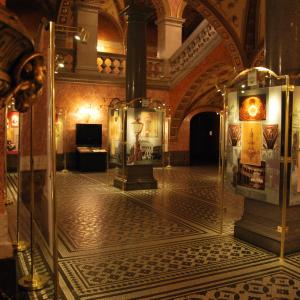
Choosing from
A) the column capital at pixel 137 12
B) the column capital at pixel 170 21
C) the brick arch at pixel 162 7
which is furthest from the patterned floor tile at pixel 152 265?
the brick arch at pixel 162 7

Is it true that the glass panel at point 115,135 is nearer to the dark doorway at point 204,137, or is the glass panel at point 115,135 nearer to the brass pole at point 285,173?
the brass pole at point 285,173

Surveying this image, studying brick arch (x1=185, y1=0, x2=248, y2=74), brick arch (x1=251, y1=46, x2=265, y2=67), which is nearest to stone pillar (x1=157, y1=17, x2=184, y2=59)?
brick arch (x1=185, y1=0, x2=248, y2=74)

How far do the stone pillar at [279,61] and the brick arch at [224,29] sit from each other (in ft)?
23.4

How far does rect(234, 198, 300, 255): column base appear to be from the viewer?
15.1ft

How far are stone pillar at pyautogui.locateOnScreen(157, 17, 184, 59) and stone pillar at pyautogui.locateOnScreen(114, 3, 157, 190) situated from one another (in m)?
5.77

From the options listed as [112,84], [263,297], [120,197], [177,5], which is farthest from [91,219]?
[177,5]

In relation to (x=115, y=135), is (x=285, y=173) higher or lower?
lower

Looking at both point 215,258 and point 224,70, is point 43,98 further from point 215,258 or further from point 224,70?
point 224,70

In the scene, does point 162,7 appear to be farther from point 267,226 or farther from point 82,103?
point 267,226

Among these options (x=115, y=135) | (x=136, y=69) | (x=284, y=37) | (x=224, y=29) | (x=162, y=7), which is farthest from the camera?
(x=162, y=7)

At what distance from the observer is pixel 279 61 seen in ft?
15.6

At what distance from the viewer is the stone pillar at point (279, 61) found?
465 cm

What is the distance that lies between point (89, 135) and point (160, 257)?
1015cm

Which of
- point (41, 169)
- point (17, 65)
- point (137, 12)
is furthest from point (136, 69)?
point (17, 65)
